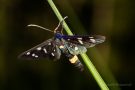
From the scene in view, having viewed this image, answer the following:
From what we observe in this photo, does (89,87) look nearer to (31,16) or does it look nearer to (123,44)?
(123,44)

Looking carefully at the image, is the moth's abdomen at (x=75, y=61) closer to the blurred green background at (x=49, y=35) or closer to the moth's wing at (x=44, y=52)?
the moth's wing at (x=44, y=52)

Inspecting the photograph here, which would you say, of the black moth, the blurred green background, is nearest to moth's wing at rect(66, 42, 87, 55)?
the black moth

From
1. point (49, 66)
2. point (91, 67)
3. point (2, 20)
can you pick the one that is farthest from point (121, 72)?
point (91, 67)

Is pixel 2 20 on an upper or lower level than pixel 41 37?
upper

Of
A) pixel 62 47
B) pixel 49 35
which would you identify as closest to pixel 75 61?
pixel 62 47

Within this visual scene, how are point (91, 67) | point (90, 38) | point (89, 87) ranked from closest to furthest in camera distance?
point (91, 67), point (90, 38), point (89, 87)

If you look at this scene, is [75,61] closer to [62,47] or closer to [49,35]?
[62,47]

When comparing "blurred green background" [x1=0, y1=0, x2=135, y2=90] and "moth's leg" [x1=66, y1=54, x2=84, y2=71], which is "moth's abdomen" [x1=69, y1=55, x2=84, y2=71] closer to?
"moth's leg" [x1=66, y1=54, x2=84, y2=71]

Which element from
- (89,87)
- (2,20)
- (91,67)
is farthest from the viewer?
(2,20)
